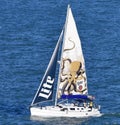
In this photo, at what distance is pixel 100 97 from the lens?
19200cm

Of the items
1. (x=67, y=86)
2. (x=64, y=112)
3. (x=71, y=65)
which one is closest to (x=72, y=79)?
(x=67, y=86)

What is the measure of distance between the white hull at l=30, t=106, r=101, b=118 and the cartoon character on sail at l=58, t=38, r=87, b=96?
9.55 ft

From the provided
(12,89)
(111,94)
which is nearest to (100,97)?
(111,94)

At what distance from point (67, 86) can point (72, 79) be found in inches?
49.5

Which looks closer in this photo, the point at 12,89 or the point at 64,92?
the point at 64,92

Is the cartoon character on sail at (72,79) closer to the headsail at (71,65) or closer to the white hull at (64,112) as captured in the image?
the headsail at (71,65)

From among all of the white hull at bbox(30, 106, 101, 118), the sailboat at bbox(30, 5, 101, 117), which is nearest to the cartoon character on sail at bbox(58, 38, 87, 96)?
the sailboat at bbox(30, 5, 101, 117)

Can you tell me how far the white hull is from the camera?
594 feet

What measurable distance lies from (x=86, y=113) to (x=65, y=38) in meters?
11.5

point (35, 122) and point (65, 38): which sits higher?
point (65, 38)

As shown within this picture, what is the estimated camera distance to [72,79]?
183 metres

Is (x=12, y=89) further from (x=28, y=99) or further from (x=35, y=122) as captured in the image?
(x=35, y=122)

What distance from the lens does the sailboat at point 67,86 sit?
180 metres

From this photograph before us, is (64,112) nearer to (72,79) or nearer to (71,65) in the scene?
(72,79)
